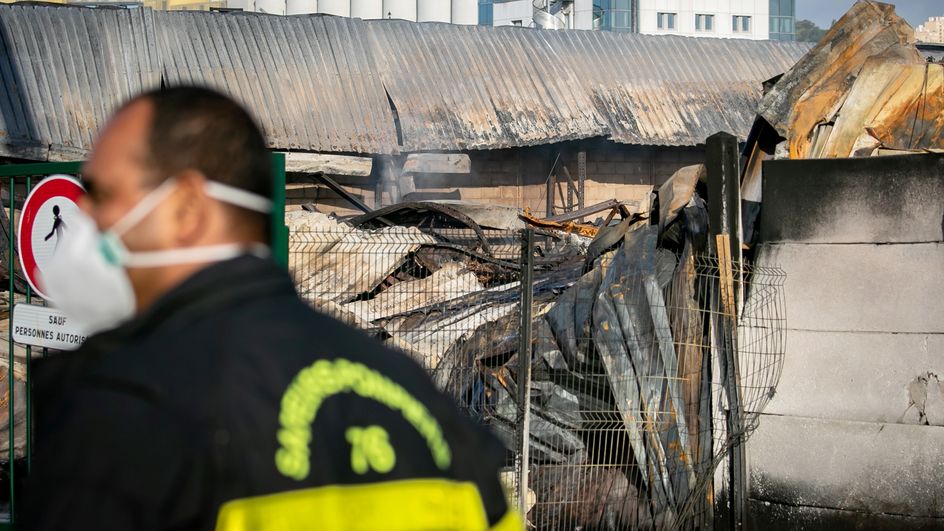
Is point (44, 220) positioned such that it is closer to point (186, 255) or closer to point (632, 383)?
point (186, 255)

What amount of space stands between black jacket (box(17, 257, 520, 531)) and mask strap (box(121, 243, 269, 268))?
25 millimetres

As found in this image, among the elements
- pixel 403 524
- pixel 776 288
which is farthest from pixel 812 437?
pixel 403 524

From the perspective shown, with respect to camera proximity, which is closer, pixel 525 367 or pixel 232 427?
pixel 232 427

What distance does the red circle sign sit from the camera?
4.21 metres

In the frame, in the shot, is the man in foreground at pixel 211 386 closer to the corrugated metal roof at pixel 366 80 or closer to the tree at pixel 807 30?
the corrugated metal roof at pixel 366 80

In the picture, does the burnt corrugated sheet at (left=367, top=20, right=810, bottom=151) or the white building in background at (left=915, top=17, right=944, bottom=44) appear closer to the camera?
the burnt corrugated sheet at (left=367, top=20, right=810, bottom=151)

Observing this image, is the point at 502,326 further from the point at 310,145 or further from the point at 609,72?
the point at 609,72

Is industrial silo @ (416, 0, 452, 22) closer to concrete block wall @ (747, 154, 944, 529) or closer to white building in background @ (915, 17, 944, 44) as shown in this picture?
white building in background @ (915, 17, 944, 44)

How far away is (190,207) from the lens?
1.45 m

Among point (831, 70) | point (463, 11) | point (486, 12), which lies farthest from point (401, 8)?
point (831, 70)

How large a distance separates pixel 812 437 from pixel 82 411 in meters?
5.70

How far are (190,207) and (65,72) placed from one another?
17488 millimetres

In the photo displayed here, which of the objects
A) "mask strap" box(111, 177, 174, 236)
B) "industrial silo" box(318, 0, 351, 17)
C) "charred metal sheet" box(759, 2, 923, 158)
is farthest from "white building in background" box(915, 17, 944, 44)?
"mask strap" box(111, 177, 174, 236)

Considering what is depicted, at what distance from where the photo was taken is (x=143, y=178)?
1.43 m
